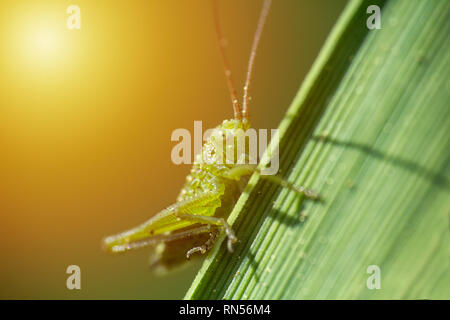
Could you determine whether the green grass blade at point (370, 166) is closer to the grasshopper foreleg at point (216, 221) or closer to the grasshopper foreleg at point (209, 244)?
the grasshopper foreleg at point (216, 221)

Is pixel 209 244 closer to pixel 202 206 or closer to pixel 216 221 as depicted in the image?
pixel 216 221

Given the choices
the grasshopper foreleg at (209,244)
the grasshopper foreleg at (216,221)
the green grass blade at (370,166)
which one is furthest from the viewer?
the grasshopper foreleg at (209,244)

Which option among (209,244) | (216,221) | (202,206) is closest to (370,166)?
(216,221)

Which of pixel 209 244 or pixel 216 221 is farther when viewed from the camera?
pixel 209 244

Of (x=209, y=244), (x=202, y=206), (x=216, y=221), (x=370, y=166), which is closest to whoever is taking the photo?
(x=370, y=166)

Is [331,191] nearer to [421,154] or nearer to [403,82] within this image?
[421,154]

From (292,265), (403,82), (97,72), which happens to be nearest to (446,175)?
(403,82)

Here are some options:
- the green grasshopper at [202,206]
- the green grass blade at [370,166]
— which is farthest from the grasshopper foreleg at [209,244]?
the green grass blade at [370,166]

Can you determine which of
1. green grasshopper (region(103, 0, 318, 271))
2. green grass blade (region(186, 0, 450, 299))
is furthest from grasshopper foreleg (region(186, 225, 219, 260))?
green grass blade (region(186, 0, 450, 299))
